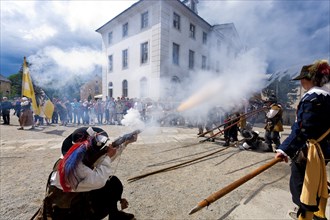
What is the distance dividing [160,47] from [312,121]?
15.7 m

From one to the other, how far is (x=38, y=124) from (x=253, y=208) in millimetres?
12359

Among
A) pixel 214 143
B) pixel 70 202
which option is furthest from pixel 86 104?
pixel 70 202

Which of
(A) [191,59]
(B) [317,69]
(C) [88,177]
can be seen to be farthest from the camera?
(A) [191,59]

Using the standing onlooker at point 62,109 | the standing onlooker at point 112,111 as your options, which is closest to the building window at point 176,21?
the standing onlooker at point 112,111

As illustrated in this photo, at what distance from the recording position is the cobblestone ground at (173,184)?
2.73 metres

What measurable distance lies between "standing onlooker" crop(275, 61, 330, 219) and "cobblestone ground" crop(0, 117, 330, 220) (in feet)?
2.20

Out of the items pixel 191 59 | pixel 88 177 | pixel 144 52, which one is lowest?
pixel 88 177

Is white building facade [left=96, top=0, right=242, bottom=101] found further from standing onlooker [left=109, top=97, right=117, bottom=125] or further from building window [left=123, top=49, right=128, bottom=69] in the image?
standing onlooker [left=109, top=97, right=117, bottom=125]

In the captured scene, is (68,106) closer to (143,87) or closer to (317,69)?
(143,87)

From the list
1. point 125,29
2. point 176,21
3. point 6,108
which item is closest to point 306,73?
point 6,108

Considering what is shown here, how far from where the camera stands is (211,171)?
4.34 meters

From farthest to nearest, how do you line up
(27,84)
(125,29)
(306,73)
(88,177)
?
(125,29)
(27,84)
(306,73)
(88,177)

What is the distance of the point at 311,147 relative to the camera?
2043 mm

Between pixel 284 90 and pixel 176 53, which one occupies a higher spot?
pixel 176 53
